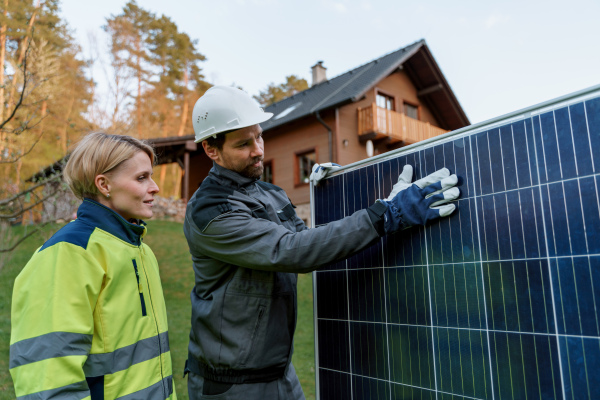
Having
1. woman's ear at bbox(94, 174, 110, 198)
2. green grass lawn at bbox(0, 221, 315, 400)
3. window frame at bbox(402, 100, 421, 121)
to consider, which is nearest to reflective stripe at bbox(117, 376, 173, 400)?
woman's ear at bbox(94, 174, 110, 198)

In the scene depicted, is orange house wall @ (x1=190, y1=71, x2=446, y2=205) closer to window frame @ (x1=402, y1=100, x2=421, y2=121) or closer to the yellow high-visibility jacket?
window frame @ (x1=402, y1=100, x2=421, y2=121)

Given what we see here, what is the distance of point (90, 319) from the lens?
63.5 inches

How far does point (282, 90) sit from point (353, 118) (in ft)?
55.5

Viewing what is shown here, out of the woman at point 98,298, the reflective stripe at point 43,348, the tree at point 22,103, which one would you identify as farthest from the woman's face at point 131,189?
the tree at point 22,103

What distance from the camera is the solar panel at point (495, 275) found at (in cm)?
139

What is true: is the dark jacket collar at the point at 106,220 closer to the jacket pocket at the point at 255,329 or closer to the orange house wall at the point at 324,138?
the jacket pocket at the point at 255,329

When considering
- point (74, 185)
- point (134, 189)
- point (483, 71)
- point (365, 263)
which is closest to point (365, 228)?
point (365, 263)

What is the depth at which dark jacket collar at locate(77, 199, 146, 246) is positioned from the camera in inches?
73.2

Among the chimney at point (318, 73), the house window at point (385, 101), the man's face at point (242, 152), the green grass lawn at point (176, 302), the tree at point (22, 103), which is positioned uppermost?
the chimney at point (318, 73)

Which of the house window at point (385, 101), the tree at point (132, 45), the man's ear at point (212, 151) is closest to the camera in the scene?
the man's ear at point (212, 151)

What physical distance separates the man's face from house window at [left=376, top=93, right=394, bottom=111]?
1657 centimetres

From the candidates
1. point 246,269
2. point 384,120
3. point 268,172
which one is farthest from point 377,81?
point 246,269

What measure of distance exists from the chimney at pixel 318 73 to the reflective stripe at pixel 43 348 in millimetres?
20256

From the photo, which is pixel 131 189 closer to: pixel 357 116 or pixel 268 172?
pixel 357 116
